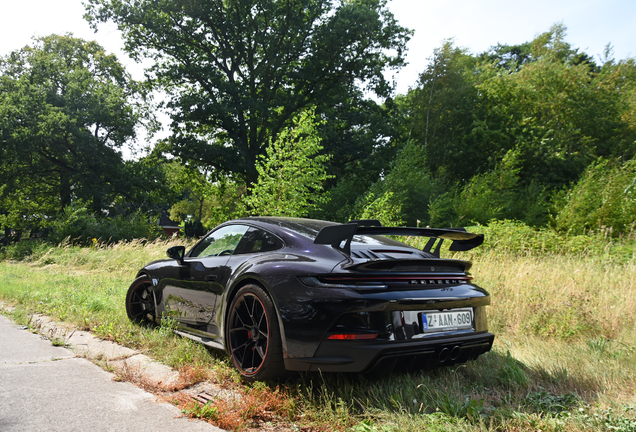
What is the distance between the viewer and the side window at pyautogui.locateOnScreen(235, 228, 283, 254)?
3.68m

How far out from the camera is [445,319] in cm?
316

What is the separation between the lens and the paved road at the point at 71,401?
271 cm

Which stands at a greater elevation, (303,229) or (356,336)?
(303,229)

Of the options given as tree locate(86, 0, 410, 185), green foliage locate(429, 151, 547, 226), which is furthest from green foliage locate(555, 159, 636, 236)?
tree locate(86, 0, 410, 185)

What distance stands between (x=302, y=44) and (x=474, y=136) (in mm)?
12389

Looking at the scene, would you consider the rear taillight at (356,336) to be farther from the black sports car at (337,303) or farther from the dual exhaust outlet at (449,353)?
the dual exhaust outlet at (449,353)

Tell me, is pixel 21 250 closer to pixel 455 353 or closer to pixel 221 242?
pixel 221 242

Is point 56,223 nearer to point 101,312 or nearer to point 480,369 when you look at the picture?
point 101,312

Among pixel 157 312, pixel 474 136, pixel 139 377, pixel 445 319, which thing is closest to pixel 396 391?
pixel 445 319

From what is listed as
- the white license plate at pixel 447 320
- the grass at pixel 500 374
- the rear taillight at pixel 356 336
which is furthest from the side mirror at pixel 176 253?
the white license plate at pixel 447 320

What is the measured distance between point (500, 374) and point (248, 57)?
28144 millimetres

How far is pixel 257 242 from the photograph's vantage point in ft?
12.7

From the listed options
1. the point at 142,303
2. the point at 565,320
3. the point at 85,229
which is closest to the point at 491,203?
the point at 565,320

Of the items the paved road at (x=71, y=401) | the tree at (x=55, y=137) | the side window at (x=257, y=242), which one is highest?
→ the tree at (x=55, y=137)
